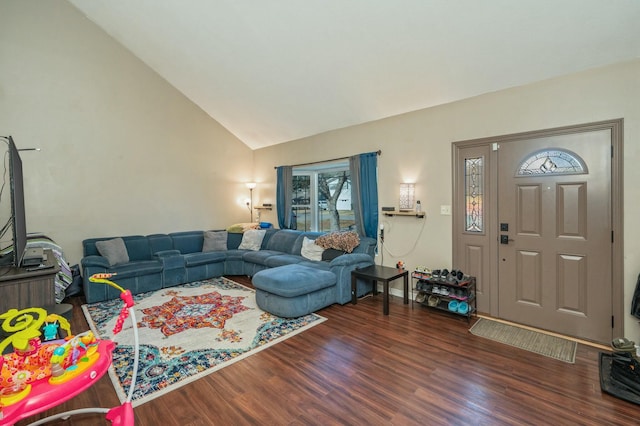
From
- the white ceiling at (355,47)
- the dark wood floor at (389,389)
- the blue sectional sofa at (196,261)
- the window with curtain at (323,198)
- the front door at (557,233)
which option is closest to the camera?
the dark wood floor at (389,389)

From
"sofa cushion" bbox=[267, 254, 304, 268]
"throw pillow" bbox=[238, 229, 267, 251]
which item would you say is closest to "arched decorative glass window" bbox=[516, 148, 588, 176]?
"sofa cushion" bbox=[267, 254, 304, 268]

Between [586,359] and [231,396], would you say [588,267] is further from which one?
[231,396]

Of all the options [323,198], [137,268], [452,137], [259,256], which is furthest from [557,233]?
[137,268]

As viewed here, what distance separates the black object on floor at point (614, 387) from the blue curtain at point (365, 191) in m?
2.72

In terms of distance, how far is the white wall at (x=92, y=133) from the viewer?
4.25m

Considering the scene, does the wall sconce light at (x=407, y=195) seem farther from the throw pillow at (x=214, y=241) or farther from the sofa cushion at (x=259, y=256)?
the throw pillow at (x=214, y=241)

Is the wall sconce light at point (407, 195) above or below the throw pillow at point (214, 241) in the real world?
above

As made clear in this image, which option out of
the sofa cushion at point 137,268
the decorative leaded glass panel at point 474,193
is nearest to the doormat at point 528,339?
the decorative leaded glass panel at point 474,193

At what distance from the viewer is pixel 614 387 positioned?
2.19 metres

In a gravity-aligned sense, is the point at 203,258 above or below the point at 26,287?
below

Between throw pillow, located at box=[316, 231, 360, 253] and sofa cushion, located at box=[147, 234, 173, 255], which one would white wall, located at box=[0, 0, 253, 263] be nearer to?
sofa cushion, located at box=[147, 234, 173, 255]

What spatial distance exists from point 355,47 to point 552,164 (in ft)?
7.94

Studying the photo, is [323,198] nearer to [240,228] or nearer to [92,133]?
[240,228]

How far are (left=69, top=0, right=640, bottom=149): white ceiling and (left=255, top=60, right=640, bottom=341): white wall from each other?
0.14 meters
